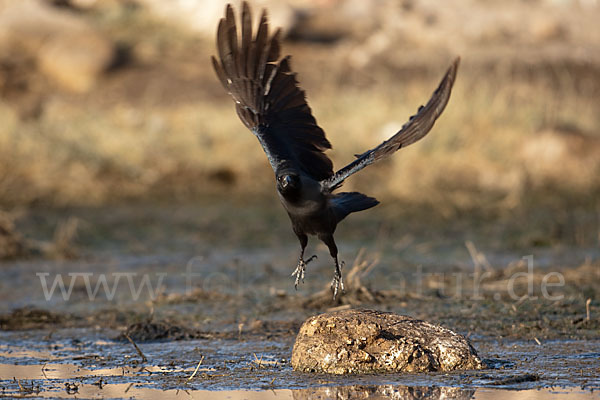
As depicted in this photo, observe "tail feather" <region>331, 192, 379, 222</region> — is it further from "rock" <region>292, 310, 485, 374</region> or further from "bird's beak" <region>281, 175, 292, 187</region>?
"rock" <region>292, 310, 485, 374</region>

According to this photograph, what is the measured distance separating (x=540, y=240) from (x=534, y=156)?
2.72m

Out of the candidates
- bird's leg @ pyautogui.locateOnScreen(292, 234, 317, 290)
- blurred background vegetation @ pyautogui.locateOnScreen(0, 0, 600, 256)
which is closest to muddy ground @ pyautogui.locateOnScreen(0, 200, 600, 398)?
bird's leg @ pyautogui.locateOnScreen(292, 234, 317, 290)

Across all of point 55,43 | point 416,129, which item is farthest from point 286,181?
point 55,43

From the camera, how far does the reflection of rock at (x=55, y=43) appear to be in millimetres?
19734

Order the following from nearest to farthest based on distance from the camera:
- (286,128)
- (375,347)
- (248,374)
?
(375,347), (248,374), (286,128)

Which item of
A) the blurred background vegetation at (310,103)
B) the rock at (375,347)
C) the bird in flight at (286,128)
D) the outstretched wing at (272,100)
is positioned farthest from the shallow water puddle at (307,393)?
the blurred background vegetation at (310,103)

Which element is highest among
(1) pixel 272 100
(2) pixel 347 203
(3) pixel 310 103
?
(3) pixel 310 103

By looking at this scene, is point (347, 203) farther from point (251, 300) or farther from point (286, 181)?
point (251, 300)

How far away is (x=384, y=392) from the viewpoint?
15.3ft

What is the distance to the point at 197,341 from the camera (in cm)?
623

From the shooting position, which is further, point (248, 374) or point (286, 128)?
point (286, 128)

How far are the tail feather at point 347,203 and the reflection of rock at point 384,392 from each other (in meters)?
0.97

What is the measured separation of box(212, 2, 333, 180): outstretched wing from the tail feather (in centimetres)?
24

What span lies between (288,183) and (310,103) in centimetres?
932
